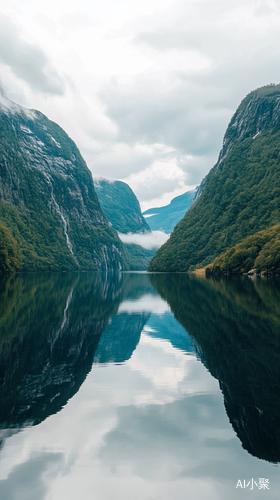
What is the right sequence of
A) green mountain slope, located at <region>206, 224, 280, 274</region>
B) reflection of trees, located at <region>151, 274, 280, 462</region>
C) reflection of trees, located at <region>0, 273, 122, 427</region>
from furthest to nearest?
green mountain slope, located at <region>206, 224, 280, 274</region> < reflection of trees, located at <region>0, 273, 122, 427</region> < reflection of trees, located at <region>151, 274, 280, 462</region>

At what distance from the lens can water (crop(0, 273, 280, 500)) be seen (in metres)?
6.44

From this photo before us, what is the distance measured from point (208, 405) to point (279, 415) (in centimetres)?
182

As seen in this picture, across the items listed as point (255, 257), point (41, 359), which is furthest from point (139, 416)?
point (255, 257)

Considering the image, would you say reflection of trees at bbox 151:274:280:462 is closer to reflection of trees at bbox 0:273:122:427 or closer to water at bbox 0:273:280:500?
water at bbox 0:273:280:500

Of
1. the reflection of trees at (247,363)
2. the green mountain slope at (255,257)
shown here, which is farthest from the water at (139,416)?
the green mountain slope at (255,257)

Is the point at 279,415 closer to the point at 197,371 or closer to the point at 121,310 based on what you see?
the point at 197,371

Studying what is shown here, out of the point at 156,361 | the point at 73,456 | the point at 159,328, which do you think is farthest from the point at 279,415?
the point at 159,328

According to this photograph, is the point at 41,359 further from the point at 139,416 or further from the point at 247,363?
the point at 247,363

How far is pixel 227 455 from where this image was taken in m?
7.20

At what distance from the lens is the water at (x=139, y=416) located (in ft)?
21.1

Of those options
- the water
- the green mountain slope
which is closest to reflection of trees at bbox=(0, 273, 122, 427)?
the water

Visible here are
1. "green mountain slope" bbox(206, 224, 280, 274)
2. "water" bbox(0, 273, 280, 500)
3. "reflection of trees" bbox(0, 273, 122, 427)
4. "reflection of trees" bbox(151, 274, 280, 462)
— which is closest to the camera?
"water" bbox(0, 273, 280, 500)

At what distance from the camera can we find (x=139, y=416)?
8.99m

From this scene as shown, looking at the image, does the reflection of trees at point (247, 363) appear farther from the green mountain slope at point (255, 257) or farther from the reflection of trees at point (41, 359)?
the green mountain slope at point (255, 257)
